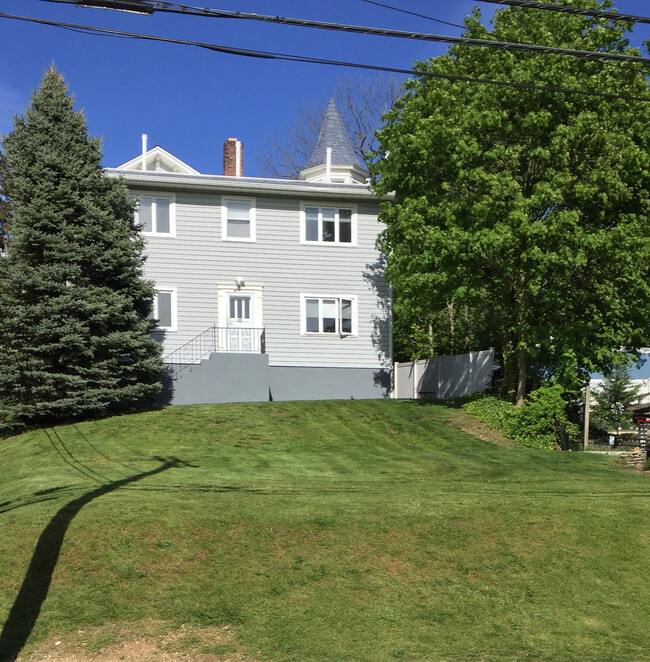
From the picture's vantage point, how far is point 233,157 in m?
29.9

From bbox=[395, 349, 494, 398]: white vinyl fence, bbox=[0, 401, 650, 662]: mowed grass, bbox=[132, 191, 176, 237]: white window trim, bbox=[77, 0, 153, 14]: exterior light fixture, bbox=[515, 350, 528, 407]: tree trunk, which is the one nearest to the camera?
bbox=[77, 0, 153, 14]: exterior light fixture

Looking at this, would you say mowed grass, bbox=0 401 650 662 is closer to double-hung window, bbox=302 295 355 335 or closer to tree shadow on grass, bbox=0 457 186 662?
tree shadow on grass, bbox=0 457 186 662

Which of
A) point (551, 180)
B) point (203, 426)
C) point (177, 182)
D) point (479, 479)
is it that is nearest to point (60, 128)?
point (177, 182)

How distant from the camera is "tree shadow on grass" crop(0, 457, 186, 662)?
24.5 ft

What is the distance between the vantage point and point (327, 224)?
26844 millimetres

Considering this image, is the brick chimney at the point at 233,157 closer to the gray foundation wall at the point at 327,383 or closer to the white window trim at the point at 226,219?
the white window trim at the point at 226,219

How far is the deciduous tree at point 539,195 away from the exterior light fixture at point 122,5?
38.6 feet

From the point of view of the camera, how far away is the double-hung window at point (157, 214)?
25594 mm

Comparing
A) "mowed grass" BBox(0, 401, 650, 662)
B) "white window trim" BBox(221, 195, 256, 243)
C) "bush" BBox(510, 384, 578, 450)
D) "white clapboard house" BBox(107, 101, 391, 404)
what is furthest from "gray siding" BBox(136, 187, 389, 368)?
"mowed grass" BBox(0, 401, 650, 662)

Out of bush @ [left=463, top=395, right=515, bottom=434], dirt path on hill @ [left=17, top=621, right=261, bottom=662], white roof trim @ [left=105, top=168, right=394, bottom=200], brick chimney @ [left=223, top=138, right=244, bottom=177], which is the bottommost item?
dirt path on hill @ [left=17, top=621, right=261, bottom=662]

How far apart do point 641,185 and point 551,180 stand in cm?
268

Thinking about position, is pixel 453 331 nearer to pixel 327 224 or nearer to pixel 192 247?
pixel 327 224

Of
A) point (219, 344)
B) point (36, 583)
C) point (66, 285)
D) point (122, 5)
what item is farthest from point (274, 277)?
point (122, 5)

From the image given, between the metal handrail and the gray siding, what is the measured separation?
26 centimetres
